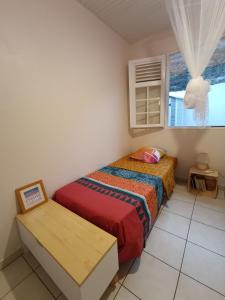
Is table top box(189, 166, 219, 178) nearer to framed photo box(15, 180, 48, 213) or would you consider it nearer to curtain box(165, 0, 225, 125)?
curtain box(165, 0, 225, 125)

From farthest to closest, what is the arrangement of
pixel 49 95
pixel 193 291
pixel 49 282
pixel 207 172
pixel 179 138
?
pixel 179 138 < pixel 207 172 < pixel 49 95 < pixel 49 282 < pixel 193 291

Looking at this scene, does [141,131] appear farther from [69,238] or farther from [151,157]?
[69,238]

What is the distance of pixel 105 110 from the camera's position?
2229 mm

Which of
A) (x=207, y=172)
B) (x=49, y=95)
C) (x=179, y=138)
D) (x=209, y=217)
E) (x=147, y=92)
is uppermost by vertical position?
(x=147, y=92)

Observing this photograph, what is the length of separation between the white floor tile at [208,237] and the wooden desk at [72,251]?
0.94m

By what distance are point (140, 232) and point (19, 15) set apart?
208cm

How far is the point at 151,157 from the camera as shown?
2.34m

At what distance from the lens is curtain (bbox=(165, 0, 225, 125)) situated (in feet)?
4.73

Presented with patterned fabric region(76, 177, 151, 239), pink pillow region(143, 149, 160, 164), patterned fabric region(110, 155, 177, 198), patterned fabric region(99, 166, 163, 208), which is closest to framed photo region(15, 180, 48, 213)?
patterned fabric region(76, 177, 151, 239)

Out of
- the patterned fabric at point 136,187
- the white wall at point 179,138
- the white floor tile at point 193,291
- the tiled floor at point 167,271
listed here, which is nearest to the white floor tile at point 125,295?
the tiled floor at point 167,271

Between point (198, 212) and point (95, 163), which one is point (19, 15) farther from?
point (198, 212)

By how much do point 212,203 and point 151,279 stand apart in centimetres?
138

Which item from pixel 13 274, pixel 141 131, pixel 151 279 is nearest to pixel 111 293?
pixel 151 279

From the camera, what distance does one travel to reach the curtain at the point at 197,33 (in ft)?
4.73
